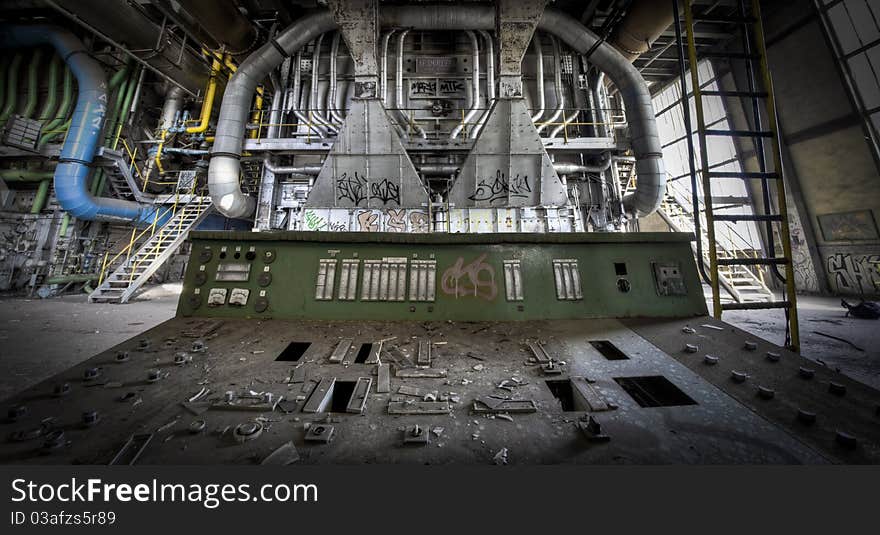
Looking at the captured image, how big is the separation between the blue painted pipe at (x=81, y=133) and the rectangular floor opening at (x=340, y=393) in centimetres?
1305

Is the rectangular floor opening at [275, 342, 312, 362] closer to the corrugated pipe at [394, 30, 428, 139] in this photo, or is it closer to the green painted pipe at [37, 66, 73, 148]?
the corrugated pipe at [394, 30, 428, 139]

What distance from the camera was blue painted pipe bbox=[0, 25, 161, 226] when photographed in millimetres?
8961

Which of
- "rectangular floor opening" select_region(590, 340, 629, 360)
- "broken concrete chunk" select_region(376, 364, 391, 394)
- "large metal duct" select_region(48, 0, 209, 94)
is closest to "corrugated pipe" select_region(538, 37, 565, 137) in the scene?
"rectangular floor opening" select_region(590, 340, 629, 360)

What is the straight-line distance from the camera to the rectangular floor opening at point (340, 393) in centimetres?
166

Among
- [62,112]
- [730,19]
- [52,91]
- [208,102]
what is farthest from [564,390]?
[52,91]

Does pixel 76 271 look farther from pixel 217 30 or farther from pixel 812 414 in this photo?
pixel 812 414

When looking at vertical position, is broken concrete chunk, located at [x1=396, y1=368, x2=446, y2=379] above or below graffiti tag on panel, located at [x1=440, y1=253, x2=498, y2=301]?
below

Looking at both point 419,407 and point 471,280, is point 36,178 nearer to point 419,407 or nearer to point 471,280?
point 471,280

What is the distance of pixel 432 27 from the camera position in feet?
25.4

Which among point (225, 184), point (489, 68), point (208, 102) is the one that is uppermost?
point (208, 102)

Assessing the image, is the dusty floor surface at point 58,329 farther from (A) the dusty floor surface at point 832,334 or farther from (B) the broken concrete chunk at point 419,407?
(A) the dusty floor surface at point 832,334

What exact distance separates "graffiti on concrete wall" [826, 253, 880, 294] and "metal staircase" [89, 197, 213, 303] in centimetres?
1928

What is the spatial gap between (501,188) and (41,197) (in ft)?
49.7

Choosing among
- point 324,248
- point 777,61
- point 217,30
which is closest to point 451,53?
point 217,30
